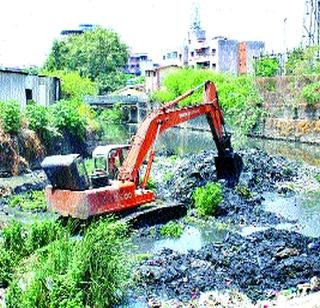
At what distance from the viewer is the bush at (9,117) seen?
23469 millimetres

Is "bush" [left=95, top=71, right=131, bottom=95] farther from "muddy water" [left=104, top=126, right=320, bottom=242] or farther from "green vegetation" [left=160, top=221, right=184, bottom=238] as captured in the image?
"green vegetation" [left=160, top=221, right=184, bottom=238]

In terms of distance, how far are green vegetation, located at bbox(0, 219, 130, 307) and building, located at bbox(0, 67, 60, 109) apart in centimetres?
1941

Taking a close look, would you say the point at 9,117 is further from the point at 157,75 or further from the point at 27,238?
the point at 157,75

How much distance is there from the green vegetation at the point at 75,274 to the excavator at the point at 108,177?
367cm

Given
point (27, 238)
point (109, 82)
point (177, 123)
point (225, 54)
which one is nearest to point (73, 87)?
point (109, 82)

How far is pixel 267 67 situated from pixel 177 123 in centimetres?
2809

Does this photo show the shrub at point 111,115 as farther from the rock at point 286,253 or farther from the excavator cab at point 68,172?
the rock at point 286,253

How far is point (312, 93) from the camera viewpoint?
34.8m

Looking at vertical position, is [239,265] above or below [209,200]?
below

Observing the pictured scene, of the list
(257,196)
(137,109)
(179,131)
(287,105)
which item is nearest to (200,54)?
(137,109)

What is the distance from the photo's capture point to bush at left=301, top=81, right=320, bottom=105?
34.5 metres

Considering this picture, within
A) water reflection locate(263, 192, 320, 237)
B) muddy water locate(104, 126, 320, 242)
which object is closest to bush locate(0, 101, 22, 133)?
muddy water locate(104, 126, 320, 242)

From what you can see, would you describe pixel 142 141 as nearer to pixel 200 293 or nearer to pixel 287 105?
pixel 200 293

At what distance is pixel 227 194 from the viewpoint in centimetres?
1736
